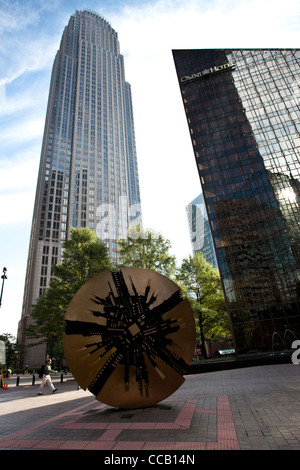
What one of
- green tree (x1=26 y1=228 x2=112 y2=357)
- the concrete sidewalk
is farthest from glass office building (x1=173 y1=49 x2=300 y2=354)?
the concrete sidewalk

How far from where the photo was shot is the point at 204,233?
6093 inches

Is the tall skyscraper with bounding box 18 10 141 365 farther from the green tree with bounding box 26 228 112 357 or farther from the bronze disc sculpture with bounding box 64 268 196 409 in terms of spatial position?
the bronze disc sculpture with bounding box 64 268 196 409

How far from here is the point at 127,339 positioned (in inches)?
278

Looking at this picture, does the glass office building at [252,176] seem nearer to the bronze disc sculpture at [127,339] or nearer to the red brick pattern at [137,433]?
the bronze disc sculpture at [127,339]

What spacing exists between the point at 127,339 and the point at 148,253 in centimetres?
1965

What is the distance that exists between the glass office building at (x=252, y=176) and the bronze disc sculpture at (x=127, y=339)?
27116 millimetres

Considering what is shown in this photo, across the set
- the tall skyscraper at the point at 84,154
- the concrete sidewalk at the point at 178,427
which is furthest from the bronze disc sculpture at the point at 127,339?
the tall skyscraper at the point at 84,154

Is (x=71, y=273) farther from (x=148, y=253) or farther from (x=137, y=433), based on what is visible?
(x=137, y=433)

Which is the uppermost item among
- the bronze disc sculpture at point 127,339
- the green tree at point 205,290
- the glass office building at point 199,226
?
the glass office building at point 199,226

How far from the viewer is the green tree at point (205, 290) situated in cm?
3036

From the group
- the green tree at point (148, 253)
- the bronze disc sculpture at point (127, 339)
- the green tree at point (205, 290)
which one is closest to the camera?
the bronze disc sculpture at point (127, 339)

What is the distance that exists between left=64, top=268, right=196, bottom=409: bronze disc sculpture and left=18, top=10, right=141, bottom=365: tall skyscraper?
66.5 meters

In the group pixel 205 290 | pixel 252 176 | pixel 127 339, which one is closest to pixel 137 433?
pixel 127 339

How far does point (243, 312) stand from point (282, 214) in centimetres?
1468
